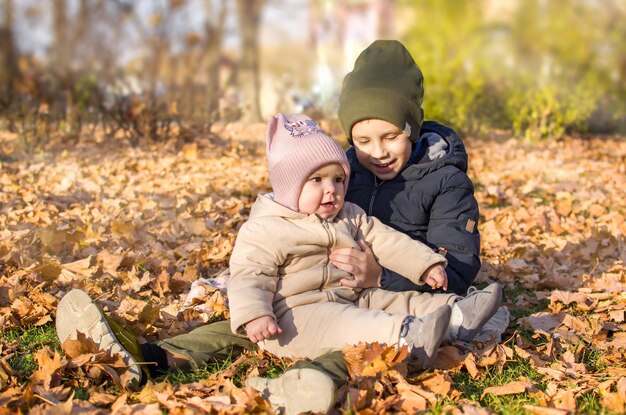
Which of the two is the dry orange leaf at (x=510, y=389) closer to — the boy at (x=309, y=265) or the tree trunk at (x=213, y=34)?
the boy at (x=309, y=265)

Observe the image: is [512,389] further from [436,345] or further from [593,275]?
[593,275]

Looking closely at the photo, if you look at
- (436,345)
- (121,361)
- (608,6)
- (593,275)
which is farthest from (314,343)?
(608,6)

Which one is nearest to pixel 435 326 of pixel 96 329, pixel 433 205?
pixel 433 205

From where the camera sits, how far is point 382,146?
11.6ft

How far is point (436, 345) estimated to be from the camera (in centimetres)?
265

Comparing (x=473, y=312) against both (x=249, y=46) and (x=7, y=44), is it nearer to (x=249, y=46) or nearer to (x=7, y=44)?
(x=249, y=46)

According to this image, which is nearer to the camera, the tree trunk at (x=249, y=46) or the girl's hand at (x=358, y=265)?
the girl's hand at (x=358, y=265)

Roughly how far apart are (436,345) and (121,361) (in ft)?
4.09

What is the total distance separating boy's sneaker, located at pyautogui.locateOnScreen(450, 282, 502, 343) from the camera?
2855mm

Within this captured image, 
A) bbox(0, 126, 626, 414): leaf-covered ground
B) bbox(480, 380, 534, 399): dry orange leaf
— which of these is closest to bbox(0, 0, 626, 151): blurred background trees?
bbox(0, 126, 626, 414): leaf-covered ground

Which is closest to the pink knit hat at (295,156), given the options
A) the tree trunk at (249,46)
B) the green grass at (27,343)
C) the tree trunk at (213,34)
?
the green grass at (27,343)

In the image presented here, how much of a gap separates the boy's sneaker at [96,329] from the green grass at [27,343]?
0.71 feet

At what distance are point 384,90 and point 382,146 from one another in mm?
287

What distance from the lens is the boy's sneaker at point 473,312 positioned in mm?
2855
